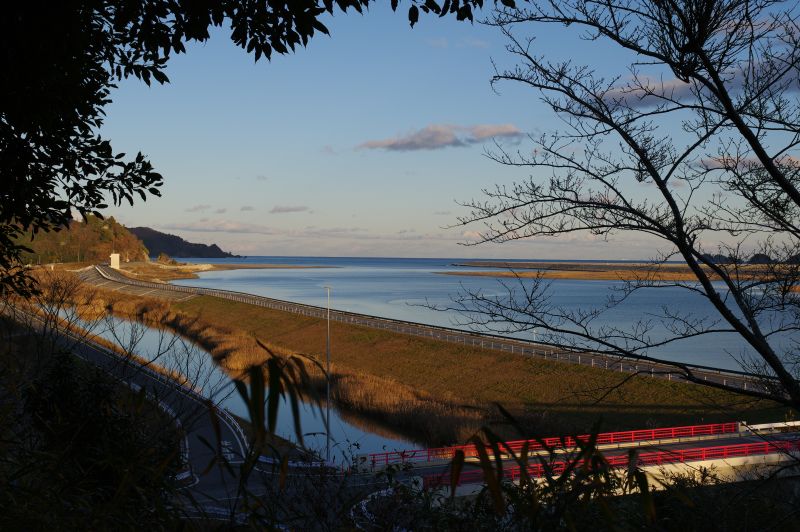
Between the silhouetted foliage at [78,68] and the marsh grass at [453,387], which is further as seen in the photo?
the marsh grass at [453,387]

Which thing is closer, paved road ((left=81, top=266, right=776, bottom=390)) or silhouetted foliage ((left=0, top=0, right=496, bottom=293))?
silhouetted foliage ((left=0, top=0, right=496, bottom=293))

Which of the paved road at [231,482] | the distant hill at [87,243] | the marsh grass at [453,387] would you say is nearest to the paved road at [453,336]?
the marsh grass at [453,387]

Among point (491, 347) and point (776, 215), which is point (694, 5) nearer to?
point (776, 215)

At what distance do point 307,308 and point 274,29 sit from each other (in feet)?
206

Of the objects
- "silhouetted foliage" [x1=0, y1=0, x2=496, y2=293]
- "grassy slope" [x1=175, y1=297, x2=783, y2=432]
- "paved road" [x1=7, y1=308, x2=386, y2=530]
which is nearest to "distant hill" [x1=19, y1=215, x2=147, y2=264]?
"grassy slope" [x1=175, y1=297, x2=783, y2=432]

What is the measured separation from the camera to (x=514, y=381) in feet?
128

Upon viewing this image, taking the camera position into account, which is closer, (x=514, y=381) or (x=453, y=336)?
(x=514, y=381)

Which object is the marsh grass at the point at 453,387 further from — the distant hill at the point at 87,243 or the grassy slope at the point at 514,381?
the distant hill at the point at 87,243

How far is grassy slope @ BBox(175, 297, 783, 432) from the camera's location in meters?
30.6

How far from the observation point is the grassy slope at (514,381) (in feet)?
100

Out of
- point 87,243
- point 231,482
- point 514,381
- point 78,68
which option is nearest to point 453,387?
point 514,381

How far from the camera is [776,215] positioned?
7250 millimetres

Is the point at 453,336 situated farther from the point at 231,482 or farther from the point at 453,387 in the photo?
the point at 231,482

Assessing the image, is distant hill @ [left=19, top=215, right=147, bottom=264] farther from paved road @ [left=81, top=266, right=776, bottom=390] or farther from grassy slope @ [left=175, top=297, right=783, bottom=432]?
grassy slope @ [left=175, top=297, right=783, bottom=432]
